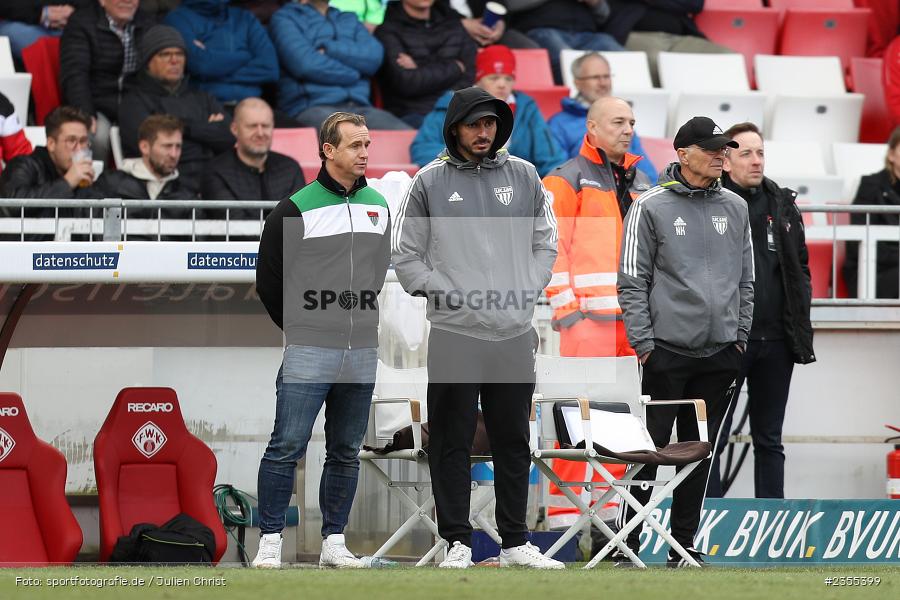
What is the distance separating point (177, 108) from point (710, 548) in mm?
4406

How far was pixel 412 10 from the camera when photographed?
36.6 feet

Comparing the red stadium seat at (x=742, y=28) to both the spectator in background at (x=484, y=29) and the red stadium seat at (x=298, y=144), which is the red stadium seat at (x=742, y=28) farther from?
the red stadium seat at (x=298, y=144)

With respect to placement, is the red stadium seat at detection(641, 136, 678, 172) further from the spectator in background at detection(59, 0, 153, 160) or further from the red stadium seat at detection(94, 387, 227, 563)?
the red stadium seat at detection(94, 387, 227, 563)

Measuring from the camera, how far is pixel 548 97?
446 inches

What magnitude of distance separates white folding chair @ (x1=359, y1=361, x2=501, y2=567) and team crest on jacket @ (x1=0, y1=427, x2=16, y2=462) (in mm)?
1655

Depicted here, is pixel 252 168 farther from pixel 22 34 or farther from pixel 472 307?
pixel 472 307

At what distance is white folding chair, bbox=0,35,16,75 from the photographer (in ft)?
33.6

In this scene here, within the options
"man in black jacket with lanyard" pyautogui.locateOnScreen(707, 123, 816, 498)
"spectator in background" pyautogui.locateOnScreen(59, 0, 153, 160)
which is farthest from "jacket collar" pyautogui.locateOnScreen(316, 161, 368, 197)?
"spectator in background" pyautogui.locateOnScreen(59, 0, 153, 160)

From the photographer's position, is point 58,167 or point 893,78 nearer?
point 58,167

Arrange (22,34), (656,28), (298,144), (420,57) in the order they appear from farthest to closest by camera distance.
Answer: (656,28) → (420,57) → (22,34) → (298,144)

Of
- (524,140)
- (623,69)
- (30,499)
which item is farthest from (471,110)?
(623,69)

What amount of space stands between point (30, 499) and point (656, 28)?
7.22 metres

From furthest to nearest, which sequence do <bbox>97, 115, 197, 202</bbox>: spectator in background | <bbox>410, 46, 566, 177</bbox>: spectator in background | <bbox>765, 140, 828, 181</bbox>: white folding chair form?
<bbox>765, 140, 828, 181</bbox>: white folding chair → <bbox>410, 46, 566, 177</bbox>: spectator in background → <bbox>97, 115, 197, 202</bbox>: spectator in background

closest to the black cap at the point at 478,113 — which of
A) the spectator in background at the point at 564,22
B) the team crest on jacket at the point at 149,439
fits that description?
the team crest on jacket at the point at 149,439
